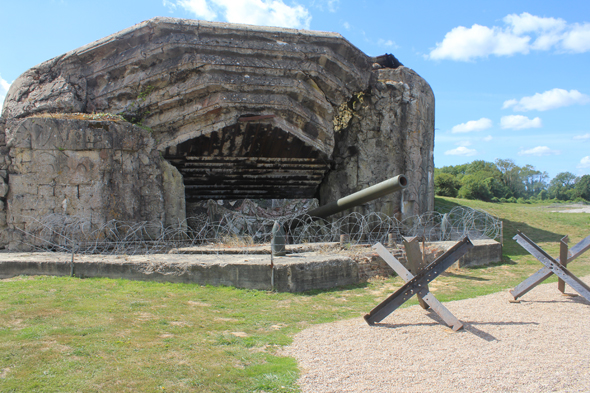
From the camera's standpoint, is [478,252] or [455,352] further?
[478,252]

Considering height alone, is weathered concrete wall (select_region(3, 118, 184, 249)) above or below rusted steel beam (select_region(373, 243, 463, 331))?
above

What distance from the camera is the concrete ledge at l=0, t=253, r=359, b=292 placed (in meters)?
5.98

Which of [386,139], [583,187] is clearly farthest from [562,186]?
[386,139]

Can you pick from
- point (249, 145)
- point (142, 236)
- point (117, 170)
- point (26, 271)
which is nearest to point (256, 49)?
point (249, 145)

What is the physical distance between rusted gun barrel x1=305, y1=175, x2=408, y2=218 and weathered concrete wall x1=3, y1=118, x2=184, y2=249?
437 centimetres

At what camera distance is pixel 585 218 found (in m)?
15.9

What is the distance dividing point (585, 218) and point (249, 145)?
1415 centimetres

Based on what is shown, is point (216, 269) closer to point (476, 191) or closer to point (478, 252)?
point (478, 252)

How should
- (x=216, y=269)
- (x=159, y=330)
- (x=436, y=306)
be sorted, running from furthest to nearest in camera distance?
(x=216, y=269)
(x=436, y=306)
(x=159, y=330)

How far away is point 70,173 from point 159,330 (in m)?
6.00

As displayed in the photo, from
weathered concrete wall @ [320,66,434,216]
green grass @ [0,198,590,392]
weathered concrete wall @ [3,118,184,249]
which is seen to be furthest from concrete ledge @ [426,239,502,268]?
weathered concrete wall @ [3,118,184,249]

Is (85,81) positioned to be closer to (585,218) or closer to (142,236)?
(142,236)

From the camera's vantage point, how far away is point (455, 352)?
3529 mm

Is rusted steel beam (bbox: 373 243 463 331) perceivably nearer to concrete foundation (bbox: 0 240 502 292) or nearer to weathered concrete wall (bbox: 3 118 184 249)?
concrete foundation (bbox: 0 240 502 292)
